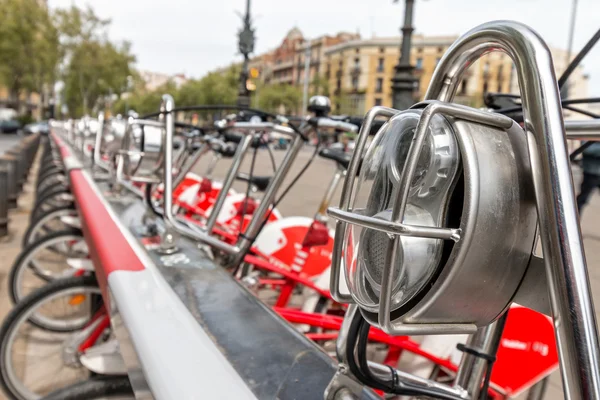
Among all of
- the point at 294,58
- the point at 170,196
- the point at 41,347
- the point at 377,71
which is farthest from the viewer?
the point at 294,58

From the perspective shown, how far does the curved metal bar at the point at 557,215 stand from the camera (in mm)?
538

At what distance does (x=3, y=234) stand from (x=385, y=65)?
6455 centimetres

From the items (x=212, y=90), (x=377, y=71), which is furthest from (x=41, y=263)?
(x=377, y=71)

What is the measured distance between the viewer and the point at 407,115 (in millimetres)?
639

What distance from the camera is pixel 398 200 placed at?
0.57 meters

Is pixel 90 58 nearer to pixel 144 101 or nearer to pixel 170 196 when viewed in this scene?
pixel 144 101

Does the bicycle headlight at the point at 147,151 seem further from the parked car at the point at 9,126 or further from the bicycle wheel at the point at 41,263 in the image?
the parked car at the point at 9,126

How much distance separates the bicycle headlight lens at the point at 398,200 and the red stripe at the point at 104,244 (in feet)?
3.31

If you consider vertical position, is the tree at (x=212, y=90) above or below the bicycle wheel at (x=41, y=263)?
above

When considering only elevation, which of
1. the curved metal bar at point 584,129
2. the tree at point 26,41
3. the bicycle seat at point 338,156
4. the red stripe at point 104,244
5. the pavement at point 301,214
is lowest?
the pavement at point 301,214

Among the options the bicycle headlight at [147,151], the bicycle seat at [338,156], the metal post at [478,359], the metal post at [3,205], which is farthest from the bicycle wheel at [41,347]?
the metal post at [3,205]

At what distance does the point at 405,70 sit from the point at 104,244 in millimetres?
5223

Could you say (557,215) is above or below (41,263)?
above

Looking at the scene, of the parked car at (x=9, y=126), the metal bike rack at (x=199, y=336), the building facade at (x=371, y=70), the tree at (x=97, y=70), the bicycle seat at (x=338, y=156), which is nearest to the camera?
the metal bike rack at (x=199, y=336)
